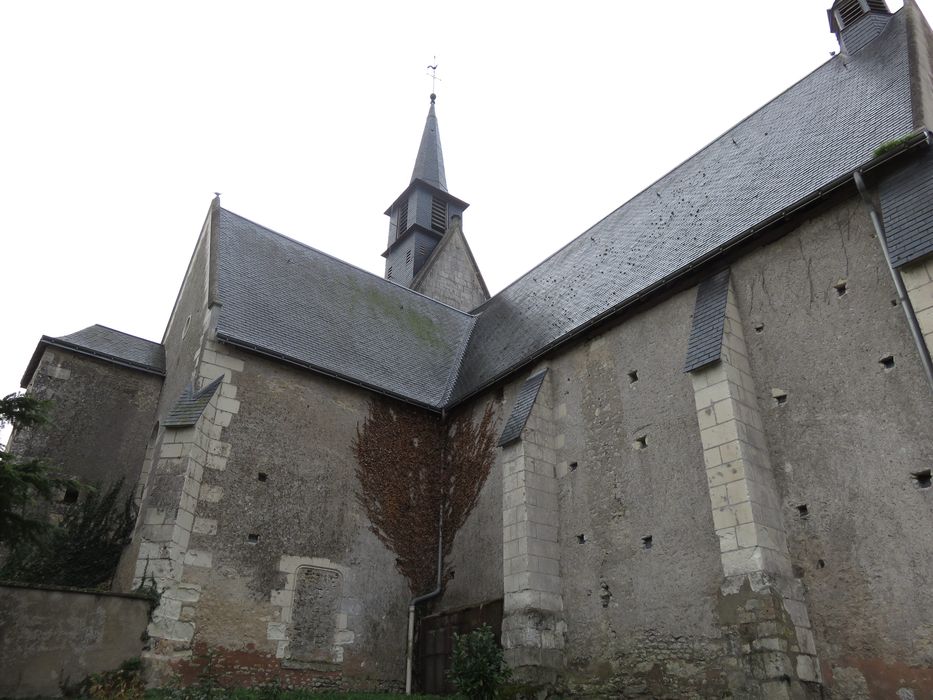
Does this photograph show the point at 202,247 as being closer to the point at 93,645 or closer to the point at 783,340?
the point at 93,645

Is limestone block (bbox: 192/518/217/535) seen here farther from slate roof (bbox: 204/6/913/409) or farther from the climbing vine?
slate roof (bbox: 204/6/913/409)

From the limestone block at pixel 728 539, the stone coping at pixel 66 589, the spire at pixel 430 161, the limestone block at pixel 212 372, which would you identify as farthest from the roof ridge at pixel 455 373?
the spire at pixel 430 161

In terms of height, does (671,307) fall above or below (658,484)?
above

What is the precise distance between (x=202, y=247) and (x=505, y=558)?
31.2 ft

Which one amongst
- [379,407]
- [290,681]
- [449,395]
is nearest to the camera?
[290,681]

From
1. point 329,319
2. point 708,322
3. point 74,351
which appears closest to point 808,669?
point 708,322

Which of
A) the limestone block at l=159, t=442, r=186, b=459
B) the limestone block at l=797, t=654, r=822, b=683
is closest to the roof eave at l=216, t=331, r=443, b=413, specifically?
the limestone block at l=159, t=442, r=186, b=459

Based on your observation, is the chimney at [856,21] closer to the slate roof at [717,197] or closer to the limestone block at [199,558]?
the slate roof at [717,197]

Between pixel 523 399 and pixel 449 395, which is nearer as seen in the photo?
pixel 523 399

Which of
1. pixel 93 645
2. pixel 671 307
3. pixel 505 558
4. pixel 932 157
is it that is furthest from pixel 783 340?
pixel 93 645

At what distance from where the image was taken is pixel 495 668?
845 cm

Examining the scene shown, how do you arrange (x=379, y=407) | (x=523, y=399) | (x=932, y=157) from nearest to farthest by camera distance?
(x=932, y=157), (x=523, y=399), (x=379, y=407)

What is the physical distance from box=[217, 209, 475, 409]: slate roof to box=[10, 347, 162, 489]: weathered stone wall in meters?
3.03

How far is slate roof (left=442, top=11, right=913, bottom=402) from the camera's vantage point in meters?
9.81
